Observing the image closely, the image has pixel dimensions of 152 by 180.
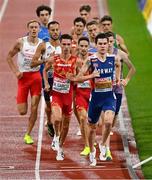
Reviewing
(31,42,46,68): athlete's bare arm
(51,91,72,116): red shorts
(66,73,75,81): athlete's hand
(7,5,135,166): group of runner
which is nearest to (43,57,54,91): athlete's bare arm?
(7,5,135,166): group of runner

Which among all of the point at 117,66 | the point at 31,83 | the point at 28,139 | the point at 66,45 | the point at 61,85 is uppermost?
the point at 66,45

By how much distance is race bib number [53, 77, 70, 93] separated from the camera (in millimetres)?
13375

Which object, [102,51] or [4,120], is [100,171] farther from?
[4,120]

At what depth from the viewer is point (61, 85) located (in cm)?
1341

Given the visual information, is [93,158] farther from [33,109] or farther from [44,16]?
[44,16]

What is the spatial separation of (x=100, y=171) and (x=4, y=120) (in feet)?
13.9

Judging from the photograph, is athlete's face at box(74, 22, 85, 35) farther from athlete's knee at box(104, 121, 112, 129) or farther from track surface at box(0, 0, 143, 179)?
athlete's knee at box(104, 121, 112, 129)

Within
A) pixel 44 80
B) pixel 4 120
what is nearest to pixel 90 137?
pixel 44 80

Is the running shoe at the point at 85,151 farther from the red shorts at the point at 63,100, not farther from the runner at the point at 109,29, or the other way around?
the runner at the point at 109,29

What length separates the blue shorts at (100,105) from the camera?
1293 centimetres

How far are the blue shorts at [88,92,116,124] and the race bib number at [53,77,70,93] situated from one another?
595mm

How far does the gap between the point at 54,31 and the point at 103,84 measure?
1645 millimetres

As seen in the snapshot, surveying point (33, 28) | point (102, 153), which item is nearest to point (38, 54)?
point (33, 28)

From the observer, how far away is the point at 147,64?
2261cm
